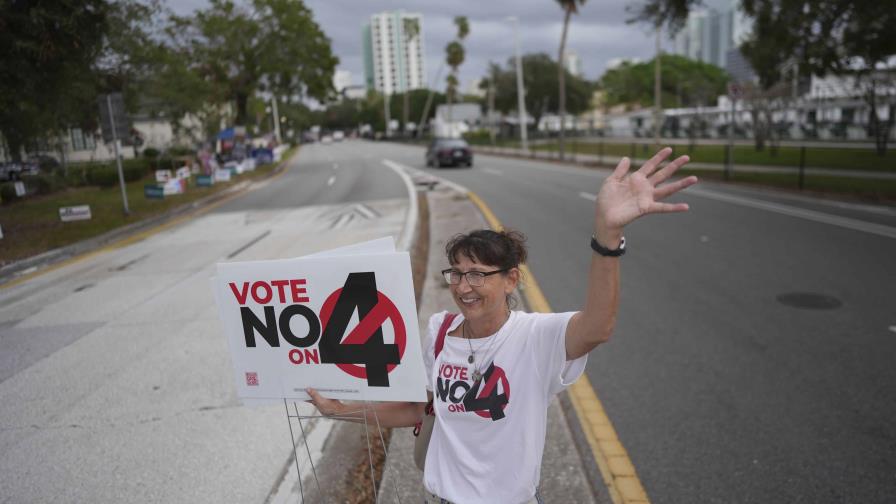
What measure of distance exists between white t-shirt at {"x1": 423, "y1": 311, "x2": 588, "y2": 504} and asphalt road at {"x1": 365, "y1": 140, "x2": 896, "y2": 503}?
1.73 m

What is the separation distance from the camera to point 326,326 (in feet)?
7.91

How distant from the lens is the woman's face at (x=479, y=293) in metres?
2.25

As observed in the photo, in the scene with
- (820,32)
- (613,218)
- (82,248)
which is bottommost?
(82,248)

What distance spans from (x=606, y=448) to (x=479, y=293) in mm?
2346

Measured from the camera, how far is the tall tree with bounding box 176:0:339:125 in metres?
32.8

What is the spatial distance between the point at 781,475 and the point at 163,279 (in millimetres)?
8540

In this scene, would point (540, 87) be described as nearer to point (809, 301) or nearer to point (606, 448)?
point (809, 301)

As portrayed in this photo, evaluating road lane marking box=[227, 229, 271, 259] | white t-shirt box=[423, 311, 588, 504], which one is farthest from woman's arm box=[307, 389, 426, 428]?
road lane marking box=[227, 229, 271, 259]

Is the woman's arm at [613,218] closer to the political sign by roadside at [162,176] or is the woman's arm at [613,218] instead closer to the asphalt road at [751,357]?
the asphalt road at [751,357]

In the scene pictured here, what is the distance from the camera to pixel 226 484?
3.79 metres

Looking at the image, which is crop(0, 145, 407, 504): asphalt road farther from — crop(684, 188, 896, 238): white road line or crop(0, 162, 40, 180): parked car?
crop(0, 162, 40, 180): parked car

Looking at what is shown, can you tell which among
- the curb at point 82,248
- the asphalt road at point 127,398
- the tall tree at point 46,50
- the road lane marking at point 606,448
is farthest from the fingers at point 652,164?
the tall tree at point 46,50

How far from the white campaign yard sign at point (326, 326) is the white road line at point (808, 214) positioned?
11.1 meters

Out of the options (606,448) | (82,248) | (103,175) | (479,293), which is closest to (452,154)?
(103,175)
